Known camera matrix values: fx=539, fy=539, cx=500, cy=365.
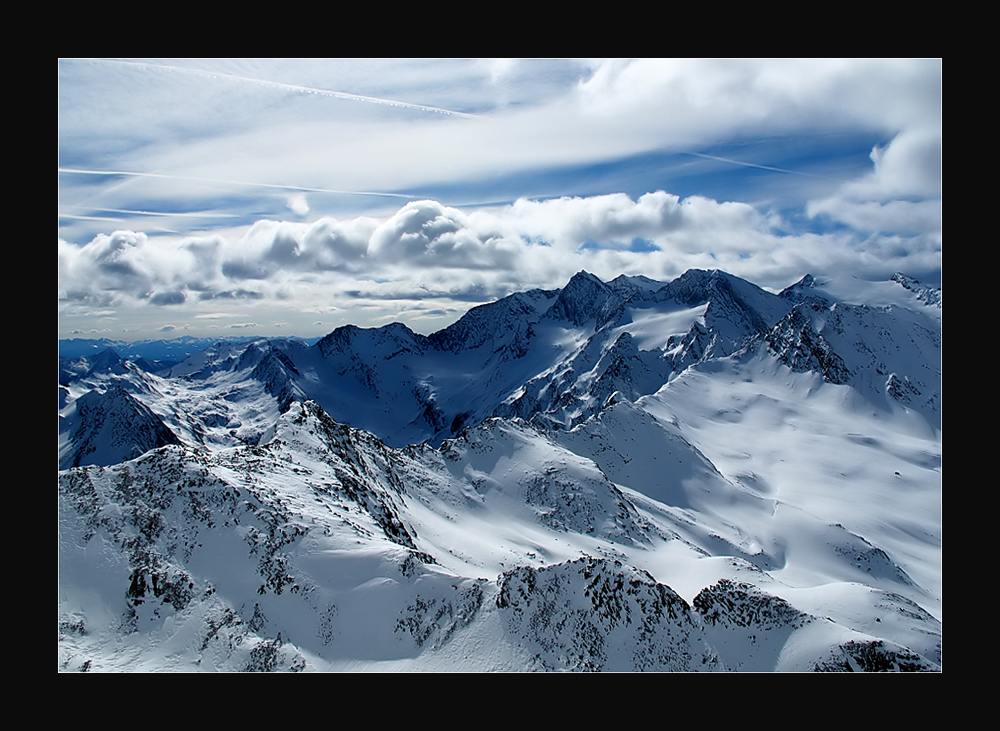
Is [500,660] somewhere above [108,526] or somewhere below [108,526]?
below

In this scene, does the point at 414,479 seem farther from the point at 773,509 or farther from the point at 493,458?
the point at 773,509

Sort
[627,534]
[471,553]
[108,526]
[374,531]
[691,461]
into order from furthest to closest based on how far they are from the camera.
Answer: [691,461] → [627,534] → [471,553] → [374,531] → [108,526]

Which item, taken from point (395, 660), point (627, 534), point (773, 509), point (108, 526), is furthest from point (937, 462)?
point (108, 526)

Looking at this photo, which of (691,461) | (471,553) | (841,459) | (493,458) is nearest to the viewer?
(471,553)

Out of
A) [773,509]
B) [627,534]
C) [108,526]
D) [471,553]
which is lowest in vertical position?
[773,509]

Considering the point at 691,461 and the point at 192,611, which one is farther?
the point at 691,461

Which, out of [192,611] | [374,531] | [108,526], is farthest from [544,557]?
[108,526]

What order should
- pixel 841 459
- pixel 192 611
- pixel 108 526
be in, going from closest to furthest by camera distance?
pixel 192 611
pixel 108 526
pixel 841 459

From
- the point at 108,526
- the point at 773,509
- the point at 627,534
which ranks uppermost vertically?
the point at 108,526

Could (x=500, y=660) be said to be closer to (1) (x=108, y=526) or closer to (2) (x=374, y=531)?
(2) (x=374, y=531)
